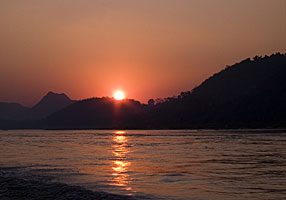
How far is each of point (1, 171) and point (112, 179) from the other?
10719mm

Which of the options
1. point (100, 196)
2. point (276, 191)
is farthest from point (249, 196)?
point (100, 196)

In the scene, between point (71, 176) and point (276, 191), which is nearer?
point (276, 191)

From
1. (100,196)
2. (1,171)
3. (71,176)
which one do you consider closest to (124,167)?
(71,176)

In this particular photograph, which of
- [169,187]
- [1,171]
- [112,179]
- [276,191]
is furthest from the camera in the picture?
[1,171]

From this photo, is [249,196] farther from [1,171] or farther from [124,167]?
[1,171]

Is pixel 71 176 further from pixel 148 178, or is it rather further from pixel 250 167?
pixel 250 167

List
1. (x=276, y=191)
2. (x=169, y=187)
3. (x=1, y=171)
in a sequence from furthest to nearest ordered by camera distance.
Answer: (x=1, y=171) < (x=169, y=187) < (x=276, y=191)

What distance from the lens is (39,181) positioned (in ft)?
96.1

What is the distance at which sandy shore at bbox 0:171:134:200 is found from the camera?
77.2ft

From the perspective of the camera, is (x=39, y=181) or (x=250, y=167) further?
(x=250, y=167)

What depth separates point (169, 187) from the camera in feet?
90.6

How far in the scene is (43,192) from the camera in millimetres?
25141

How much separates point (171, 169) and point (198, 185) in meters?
9.58

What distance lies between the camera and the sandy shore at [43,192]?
2353 centimetres
